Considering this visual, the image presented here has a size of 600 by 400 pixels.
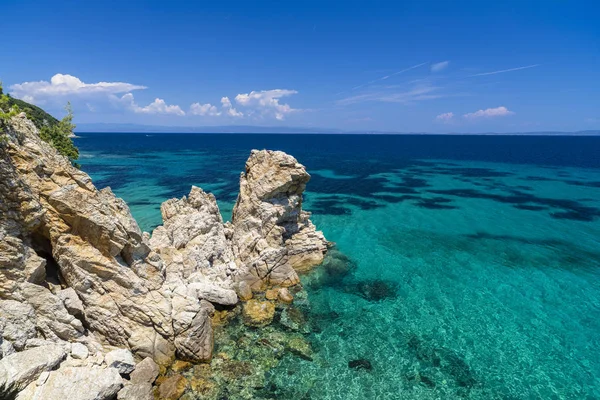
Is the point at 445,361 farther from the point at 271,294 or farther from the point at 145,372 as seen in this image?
the point at 145,372

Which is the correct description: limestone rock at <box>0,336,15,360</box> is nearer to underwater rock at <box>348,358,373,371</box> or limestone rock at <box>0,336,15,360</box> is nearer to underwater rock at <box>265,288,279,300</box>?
underwater rock at <box>265,288,279,300</box>

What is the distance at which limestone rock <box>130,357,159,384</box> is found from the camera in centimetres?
1650

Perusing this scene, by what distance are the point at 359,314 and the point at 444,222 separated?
28095 millimetres

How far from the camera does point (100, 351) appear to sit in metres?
17.1

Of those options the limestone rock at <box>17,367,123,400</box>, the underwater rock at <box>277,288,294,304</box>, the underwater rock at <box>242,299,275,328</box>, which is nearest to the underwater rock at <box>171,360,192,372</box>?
the limestone rock at <box>17,367,123,400</box>

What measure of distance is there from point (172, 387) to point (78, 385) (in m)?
4.32

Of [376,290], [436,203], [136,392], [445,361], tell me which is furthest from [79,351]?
[436,203]

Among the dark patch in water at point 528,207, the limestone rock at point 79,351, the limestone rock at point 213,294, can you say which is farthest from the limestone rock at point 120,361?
the dark patch in water at point 528,207

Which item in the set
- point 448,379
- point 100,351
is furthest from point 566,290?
point 100,351

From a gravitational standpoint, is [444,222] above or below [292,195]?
below

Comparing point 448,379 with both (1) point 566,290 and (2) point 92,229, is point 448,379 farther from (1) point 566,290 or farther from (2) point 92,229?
(2) point 92,229

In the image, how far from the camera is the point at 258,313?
2342 cm

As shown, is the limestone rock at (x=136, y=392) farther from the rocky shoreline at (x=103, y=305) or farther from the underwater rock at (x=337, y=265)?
the underwater rock at (x=337, y=265)

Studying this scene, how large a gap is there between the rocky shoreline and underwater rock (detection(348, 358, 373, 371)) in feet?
9.58
